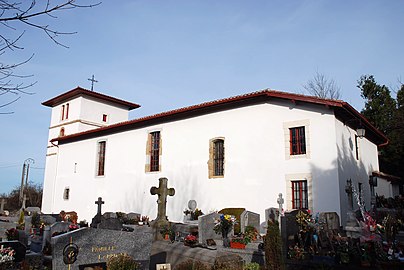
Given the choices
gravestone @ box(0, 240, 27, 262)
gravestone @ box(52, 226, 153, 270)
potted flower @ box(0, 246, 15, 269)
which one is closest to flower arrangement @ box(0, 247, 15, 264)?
potted flower @ box(0, 246, 15, 269)

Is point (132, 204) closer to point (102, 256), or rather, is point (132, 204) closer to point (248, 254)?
point (248, 254)

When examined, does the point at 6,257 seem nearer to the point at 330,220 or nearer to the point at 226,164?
the point at 330,220

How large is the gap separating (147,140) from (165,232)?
8.72 metres

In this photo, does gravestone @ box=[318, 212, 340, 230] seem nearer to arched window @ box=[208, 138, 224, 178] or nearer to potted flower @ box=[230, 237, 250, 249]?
potted flower @ box=[230, 237, 250, 249]

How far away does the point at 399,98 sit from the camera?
25703 millimetres

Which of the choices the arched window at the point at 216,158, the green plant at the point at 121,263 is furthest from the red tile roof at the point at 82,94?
the green plant at the point at 121,263

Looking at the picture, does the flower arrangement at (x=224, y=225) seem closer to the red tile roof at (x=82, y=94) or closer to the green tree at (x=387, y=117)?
the green tree at (x=387, y=117)

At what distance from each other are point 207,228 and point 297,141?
5.43 m

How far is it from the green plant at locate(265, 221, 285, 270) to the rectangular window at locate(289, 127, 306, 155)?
296 inches

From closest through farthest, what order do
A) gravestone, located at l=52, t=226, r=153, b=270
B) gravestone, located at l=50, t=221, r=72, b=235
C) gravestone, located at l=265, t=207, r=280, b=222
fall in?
1. gravestone, located at l=52, t=226, r=153, b=270
2. gravestone, located at l=50, t=221, r=72, b=235
3. gravestone, located at l=265, t=207, r=280, b=222

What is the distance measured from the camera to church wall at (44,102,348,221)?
13.8m

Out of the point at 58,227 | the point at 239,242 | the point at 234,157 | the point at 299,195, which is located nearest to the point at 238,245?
the point at 239,242

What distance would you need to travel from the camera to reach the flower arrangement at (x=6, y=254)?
24.1 feet

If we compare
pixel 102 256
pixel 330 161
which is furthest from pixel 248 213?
pixel 102 256
